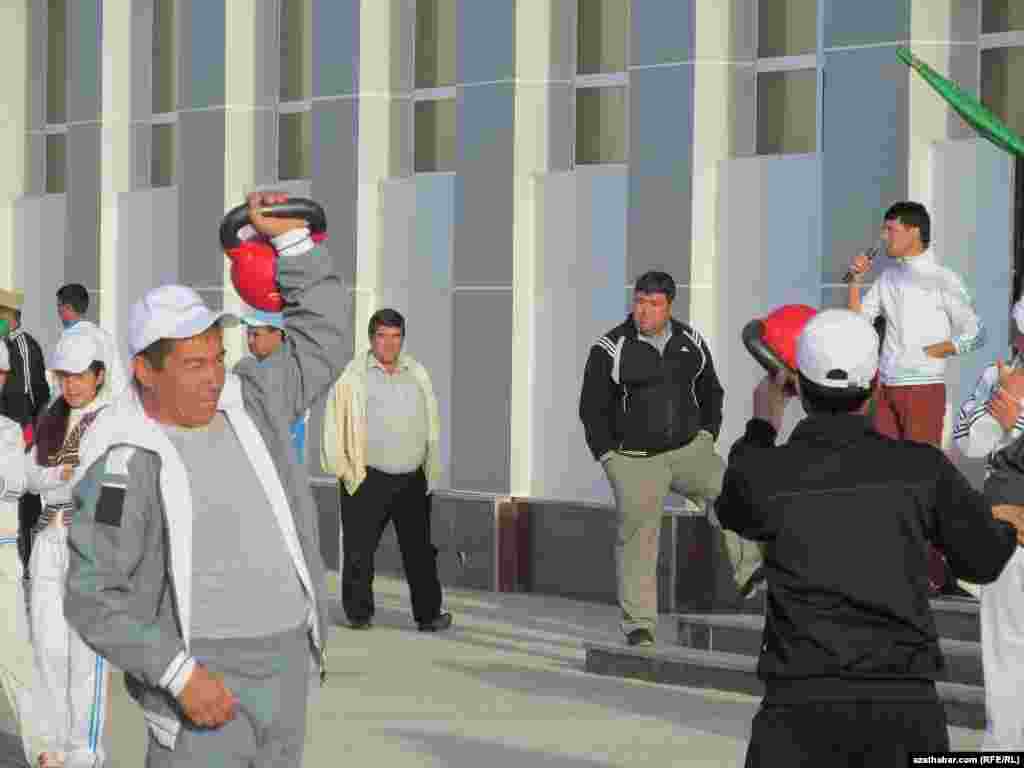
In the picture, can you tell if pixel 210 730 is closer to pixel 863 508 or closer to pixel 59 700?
pixel 863 508

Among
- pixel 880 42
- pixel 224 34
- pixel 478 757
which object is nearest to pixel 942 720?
pixel 478 757

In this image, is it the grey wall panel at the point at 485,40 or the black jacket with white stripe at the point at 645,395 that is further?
the grey wall panel at the point at 485,40

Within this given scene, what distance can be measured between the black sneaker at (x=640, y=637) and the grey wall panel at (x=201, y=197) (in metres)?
9.18

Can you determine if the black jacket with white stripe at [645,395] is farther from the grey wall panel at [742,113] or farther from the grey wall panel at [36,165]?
the grey wall panel at [36,165]

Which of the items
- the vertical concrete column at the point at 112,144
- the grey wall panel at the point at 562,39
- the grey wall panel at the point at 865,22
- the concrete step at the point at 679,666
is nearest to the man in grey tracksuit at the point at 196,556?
the concrete step at the point at 679,666

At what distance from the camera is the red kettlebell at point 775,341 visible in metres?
6.25

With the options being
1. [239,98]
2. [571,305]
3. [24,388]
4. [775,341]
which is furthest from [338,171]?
[775,341]

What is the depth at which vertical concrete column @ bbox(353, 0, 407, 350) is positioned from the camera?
2033 centimetres

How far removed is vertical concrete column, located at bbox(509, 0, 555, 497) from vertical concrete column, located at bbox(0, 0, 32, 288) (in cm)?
987

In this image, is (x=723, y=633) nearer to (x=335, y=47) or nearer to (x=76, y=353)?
(x=76, y=353)

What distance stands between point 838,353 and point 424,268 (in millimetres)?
14149

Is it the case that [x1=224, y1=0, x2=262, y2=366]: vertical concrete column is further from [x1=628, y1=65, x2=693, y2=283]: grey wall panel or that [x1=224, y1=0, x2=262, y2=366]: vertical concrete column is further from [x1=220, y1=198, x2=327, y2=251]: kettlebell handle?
[x1=220, y1=198, x2=327, y2=251]: kettlebell handle

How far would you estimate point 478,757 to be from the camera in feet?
35.4

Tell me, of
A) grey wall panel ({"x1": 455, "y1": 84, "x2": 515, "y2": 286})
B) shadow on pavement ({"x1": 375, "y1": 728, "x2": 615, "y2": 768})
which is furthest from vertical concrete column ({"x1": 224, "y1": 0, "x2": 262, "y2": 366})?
shadow on pavement ({"x1": 375, "y1": 728, "x2": 615, "y2": 768})
